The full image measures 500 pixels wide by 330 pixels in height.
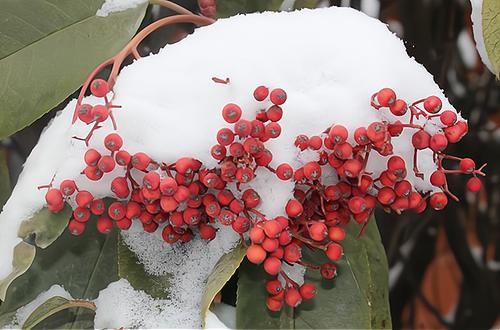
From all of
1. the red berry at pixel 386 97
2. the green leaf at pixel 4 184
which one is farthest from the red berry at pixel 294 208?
the green leaf at pixel 4 184

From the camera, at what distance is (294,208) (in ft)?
2.08

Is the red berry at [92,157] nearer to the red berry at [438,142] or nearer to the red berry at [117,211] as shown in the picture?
the red berry at [117,211]

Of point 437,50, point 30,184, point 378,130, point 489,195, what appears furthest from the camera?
point 489,195

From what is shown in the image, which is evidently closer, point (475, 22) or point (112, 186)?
point (112, 186)

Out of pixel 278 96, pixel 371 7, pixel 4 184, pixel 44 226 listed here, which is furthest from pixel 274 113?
pixel 371 7

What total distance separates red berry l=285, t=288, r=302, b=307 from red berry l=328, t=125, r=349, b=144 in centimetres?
17

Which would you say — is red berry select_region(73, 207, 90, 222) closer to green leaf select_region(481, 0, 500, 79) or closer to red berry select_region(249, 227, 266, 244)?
red berry select_region(249, 227, 266, 244)

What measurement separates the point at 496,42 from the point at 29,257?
0.48m

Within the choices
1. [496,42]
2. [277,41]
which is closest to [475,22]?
[496,42]

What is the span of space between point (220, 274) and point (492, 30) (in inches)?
13.5

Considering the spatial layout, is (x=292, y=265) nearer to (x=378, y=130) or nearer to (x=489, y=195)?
(x=378, y=130)

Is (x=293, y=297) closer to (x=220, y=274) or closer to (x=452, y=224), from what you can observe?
(x=220, y=274)

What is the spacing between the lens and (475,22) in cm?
78

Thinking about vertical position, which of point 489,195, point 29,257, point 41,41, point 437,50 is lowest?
point 489,195
